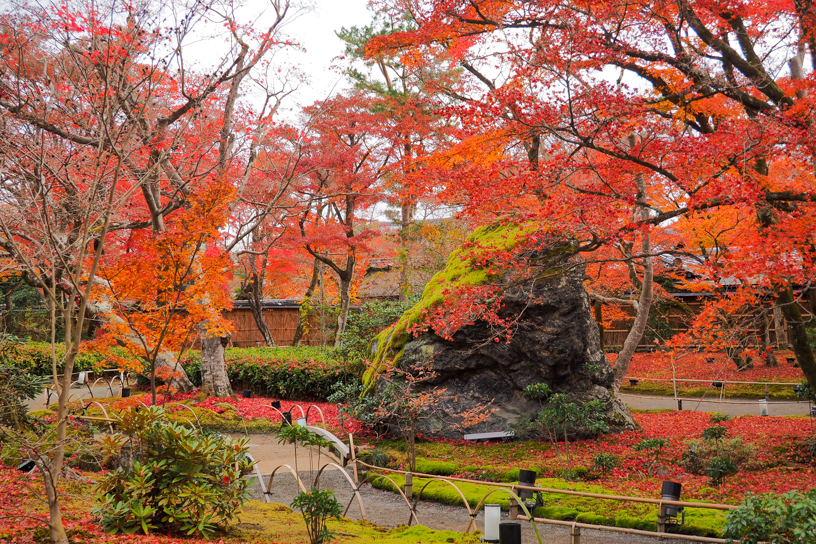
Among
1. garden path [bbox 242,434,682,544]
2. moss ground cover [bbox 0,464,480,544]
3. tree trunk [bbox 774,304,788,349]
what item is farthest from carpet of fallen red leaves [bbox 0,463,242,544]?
tree trunk [bbox 774,304,788,349]

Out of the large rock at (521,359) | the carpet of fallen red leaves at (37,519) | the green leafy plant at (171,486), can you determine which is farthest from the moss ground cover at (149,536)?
the large rock at (521,359)

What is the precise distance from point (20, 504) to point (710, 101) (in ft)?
30.3

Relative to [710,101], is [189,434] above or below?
below

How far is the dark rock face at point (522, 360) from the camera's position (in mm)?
9133

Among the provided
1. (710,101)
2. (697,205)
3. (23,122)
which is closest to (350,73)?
(23,122)

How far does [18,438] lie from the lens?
3.90 metres

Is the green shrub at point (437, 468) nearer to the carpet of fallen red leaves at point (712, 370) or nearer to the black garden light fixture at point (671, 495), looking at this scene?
the black garden light fixture at point (671, 495)

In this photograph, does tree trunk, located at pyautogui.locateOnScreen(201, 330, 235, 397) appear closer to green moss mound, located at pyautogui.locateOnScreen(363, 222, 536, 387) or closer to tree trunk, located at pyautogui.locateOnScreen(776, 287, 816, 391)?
green moss mound, located at pyautogui.locateOnScreen(363, 222, 536, 387)

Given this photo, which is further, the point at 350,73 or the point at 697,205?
the point at 350,73

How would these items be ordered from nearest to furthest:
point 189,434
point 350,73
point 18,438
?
point 18,438 → point 189,434 → point 350,73

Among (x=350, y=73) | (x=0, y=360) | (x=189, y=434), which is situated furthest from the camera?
(x=350, y=73)

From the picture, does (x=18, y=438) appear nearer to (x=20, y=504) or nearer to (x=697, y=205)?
(x=20, y=504)

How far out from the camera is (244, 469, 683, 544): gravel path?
555 centimetres

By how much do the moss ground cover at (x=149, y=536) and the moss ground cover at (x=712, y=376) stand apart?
10.2 m
